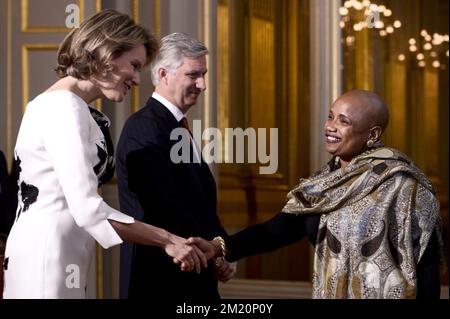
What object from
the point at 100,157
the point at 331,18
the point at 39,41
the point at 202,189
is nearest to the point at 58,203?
the point at 100,157

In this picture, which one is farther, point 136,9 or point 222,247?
point 136,9

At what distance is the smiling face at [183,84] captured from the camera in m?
3.86

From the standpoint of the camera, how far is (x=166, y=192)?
3623 millimetres

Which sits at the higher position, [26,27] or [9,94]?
[26,27]

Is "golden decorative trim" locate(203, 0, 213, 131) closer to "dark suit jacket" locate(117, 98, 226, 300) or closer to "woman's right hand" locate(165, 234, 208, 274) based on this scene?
"dark suit jacket" locate(117, 98, 226, 300)

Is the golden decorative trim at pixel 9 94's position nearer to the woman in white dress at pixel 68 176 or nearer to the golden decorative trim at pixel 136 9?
the golden decorative trim at pixel 136 9

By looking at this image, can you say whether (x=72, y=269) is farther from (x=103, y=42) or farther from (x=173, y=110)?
(x=173, y=110)

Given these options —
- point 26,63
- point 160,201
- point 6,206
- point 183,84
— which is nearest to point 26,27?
point 26,63

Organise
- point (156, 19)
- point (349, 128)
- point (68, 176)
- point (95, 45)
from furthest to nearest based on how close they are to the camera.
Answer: point (156, 19) < point (349, 128) < point (95, 45) < point (68, 176)

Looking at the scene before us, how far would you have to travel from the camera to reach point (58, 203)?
3020 millimetres

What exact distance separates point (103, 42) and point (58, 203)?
50 centimetres

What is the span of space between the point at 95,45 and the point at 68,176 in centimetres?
44

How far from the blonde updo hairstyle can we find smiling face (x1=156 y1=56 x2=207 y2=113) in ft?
2.10

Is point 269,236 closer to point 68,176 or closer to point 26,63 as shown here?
point 68,176
